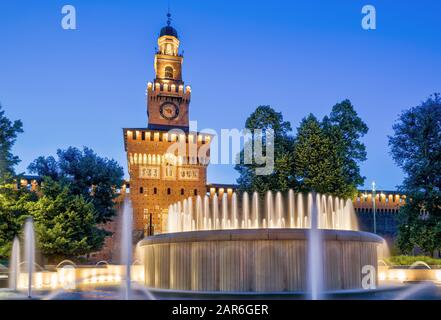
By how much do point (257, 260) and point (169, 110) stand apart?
4936 cm

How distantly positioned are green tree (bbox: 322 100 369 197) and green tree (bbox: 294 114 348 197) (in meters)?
0.48

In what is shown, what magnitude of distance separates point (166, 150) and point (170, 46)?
16.4 m

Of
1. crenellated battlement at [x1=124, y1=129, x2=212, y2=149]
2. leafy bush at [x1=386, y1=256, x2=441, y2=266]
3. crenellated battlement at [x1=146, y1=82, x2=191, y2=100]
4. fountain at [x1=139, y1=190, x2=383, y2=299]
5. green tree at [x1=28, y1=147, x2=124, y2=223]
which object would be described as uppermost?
crenellated battlement at [x1=146, y1=82, x2=191, y2=100]

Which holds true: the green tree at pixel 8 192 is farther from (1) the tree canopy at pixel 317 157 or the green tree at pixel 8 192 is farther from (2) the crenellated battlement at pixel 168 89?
(2) the crenellated battlement at pixel 168 89

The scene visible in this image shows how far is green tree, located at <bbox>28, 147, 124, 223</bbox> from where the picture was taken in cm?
3394

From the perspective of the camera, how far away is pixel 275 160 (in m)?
30.9

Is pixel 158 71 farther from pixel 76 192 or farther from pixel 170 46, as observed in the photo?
pixel 76 192

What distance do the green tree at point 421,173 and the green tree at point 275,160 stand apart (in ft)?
22.4

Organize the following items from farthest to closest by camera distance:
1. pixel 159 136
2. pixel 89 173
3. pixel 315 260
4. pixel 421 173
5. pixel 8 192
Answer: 1. pixel 159 136
2. pixel 89 173
3. pixel 421 173
4. pixel 8 192
5. pixel 315 260

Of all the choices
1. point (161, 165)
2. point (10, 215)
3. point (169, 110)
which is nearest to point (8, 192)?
point (10, 215)

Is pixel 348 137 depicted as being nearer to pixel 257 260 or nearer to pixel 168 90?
pixel 257 260

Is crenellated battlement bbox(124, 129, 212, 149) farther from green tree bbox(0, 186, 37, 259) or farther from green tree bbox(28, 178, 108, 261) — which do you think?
green tree bbox(0, 186, 37, 259)

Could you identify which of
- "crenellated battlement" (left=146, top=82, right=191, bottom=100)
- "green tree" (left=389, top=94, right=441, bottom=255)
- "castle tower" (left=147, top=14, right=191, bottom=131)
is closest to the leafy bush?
"green tree" (left=389, top=94, right=441, bottom=255)

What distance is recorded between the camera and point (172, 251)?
1234cm
